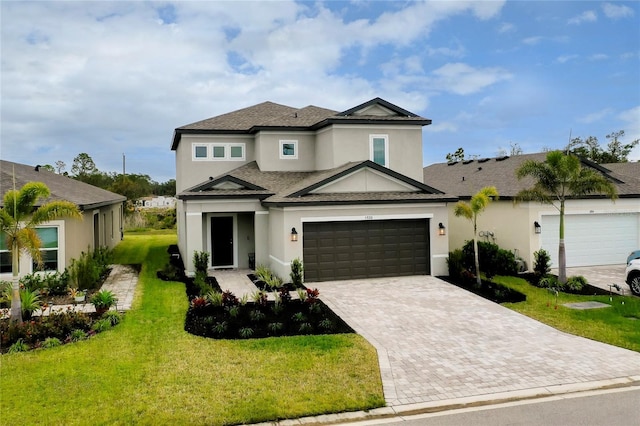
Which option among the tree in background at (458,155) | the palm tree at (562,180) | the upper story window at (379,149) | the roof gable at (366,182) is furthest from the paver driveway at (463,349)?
the tree in background at (458,155)

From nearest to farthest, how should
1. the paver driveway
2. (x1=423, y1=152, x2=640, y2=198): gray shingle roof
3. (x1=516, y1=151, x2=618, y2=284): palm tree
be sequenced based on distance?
the paver driveway < (x1=516, y1=151, x2=618, y2=284): palm tree < (x1=423, y1=152, x2=640, y2=198): gray shingle roof

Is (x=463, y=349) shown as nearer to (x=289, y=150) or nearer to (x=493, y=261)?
(x=493, y=261)

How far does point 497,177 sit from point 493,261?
5550mm

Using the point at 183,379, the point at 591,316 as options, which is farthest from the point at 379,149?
the point at 183,379

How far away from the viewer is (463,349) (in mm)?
9641

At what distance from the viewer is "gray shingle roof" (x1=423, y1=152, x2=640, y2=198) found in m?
19.4

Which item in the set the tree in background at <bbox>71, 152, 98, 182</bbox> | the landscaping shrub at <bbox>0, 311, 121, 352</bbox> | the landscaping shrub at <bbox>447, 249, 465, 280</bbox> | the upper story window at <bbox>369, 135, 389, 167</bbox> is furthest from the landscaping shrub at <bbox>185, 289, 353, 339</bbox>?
the tree in background at <bbox>71, 152, 98, 182</bbox>

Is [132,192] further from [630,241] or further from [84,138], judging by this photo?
→ [630,241]

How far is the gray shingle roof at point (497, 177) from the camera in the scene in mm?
19391

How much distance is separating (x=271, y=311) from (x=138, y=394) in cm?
519

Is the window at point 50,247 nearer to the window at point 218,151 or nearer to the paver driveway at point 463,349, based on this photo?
the window at point 218,151

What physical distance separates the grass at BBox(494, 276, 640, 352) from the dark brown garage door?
13.0 feet

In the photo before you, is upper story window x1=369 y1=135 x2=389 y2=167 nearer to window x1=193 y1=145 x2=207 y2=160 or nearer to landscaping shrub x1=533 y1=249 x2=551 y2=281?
landscaping shrub x1=533 y1=249 x2=551 y2=281

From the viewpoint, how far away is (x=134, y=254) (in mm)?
24875
